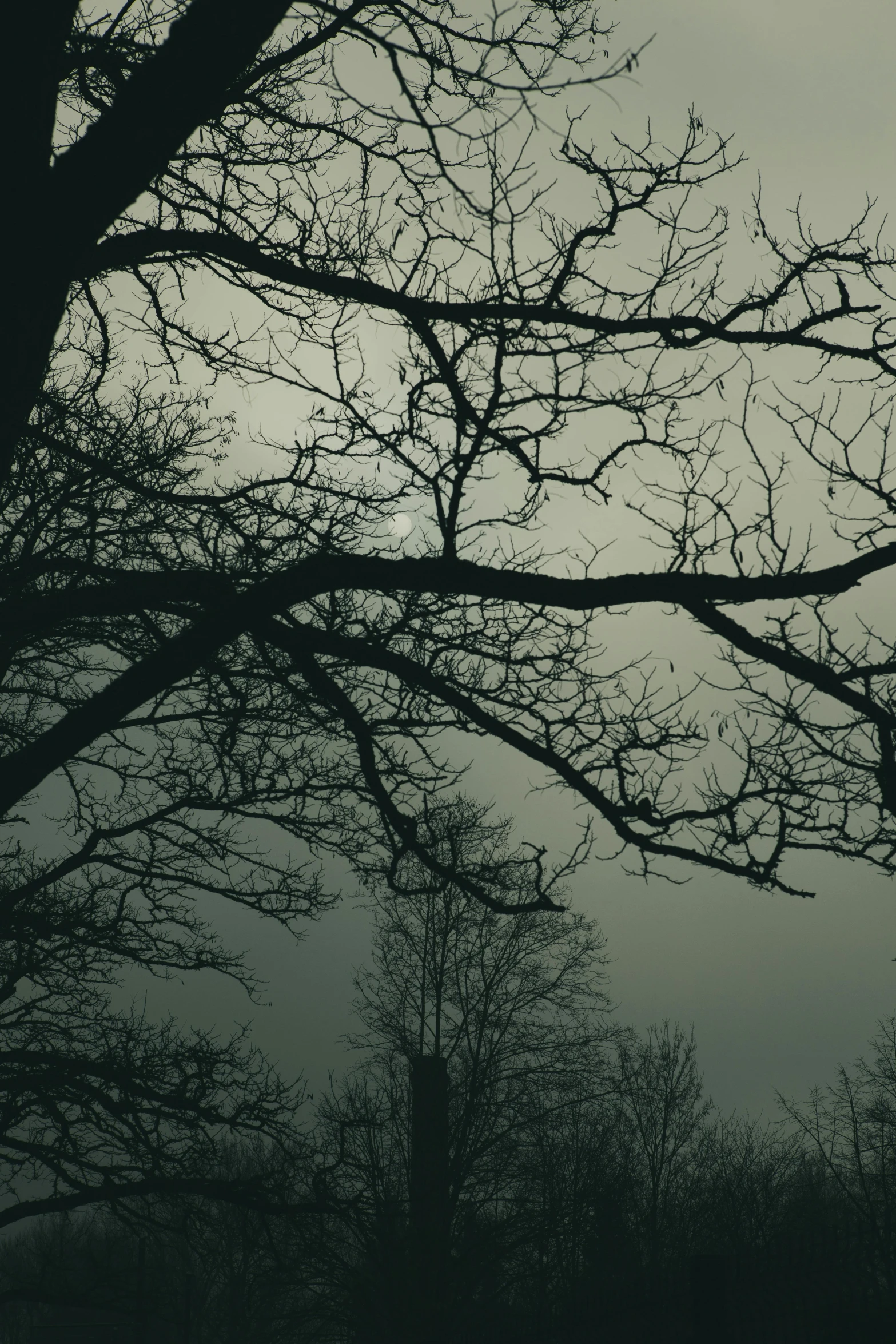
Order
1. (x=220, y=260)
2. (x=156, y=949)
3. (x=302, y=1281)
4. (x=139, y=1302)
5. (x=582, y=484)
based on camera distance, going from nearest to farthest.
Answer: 1. (x=582, y=484)
2. (x=220, y=260)
3. (x=139, y=1302)
4. (x=156, y=949)
5. (x=302, y=1281)

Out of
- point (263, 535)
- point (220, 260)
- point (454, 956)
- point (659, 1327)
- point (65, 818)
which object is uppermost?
point (454, 956)

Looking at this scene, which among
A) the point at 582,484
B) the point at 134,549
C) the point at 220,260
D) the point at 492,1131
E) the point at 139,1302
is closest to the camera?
the point at 582,484

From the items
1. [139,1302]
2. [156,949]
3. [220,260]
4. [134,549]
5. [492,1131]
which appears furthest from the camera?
[492,1131]

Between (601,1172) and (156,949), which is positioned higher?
(601,1172)

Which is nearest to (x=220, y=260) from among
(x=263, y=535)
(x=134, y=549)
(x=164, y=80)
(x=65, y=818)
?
(x=263, y=535)

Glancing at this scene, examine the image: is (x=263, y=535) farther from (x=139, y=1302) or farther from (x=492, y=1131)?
(x=492, y=1131)

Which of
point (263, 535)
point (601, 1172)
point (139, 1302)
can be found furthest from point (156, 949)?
point (601, 1172)

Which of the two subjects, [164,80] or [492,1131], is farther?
[492,1131]

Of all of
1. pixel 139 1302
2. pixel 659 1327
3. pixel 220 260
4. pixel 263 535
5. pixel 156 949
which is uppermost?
pixel 220 260

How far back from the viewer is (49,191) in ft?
10.8

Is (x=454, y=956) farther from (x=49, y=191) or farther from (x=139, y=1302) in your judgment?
(x=49, y=191)

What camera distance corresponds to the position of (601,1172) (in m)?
21.2

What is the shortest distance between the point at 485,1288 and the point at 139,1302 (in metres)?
11.8

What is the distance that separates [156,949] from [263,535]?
4949 mm
